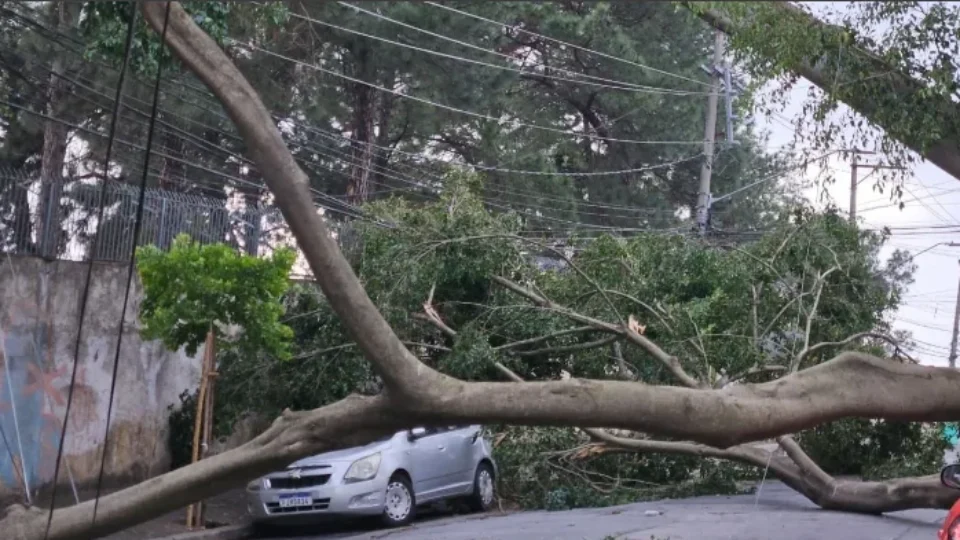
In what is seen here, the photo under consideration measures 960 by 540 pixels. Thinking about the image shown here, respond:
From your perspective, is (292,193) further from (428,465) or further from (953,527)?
(428,465)

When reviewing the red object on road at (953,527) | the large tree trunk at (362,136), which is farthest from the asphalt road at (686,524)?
the large tree trunk at (362,136)

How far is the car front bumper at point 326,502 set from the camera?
16.1 meters

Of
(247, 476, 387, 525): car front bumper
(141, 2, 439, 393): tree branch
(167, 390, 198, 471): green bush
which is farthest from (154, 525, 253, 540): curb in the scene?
(141, 2, 439, 393): tree branch

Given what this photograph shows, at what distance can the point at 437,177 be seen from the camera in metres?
27.4

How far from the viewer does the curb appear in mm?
15887

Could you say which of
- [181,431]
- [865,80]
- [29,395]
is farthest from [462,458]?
[865,80]

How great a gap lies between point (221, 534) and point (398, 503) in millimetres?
2290

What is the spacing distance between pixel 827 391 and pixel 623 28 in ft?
56.4

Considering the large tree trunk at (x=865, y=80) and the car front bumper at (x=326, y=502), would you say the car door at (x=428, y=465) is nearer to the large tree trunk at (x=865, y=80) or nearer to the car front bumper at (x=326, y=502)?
the car front bumper at (x=326, y=502)

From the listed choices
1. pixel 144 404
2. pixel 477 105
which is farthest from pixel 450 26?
pixel 144 404

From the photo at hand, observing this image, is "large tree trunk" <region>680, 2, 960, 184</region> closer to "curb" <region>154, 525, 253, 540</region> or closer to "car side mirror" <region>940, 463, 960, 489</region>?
"car side mirror" <region>940, 463, 960, 489</region>

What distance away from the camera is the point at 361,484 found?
16.2 m

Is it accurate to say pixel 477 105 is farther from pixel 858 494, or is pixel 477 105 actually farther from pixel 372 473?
pixel 858 494

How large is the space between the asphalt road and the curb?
55 centimetres
